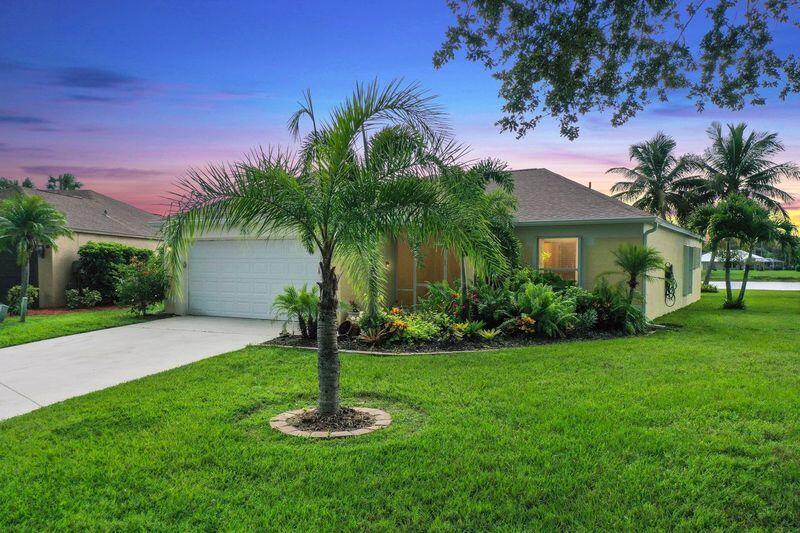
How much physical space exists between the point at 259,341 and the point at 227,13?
6.11 metres

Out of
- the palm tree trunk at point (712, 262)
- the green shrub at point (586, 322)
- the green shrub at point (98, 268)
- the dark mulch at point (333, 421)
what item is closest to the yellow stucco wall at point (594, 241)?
the green shrub at point (586, 322)

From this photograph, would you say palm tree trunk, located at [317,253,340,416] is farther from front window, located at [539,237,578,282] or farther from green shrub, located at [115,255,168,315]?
green shrub, located at [115,255,168,315]

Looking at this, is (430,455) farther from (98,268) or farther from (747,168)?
(747,168)

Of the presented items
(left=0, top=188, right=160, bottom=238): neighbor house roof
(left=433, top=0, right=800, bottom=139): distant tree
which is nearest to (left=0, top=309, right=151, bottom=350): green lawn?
(left=0, top=188, right=160, bottom=238): neighbor house roof

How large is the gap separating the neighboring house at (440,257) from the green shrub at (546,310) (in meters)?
2.44

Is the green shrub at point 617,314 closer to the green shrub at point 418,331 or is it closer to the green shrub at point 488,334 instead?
the green shrub at point 488,334

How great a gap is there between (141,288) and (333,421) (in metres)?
10.2

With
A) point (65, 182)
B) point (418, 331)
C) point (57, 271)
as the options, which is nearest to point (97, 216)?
point (57, 271)

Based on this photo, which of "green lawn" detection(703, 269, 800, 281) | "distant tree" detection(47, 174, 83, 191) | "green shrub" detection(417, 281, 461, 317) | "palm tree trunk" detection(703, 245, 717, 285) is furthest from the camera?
"distant tree" detection(47, 174, 83, 191)

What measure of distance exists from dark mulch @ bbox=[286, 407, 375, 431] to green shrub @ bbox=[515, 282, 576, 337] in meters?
5.46

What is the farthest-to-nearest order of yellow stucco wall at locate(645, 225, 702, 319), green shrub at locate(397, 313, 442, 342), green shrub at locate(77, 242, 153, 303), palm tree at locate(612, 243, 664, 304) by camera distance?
green shrub at locate(77, 242, 153, 303)
yellow stucco wall at locate(645, 225, 702, 319)
palm tree at locate(612, 243, 664, 304)
green shrub at locate(397, 313, 442, 342)

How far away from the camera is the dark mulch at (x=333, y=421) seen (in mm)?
5035

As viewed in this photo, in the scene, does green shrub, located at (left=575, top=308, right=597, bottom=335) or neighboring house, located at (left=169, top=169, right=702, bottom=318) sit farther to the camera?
neighboring house, located at (left=169, top=169, right=702, bottom=318)

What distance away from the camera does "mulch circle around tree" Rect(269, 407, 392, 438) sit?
4.90m
